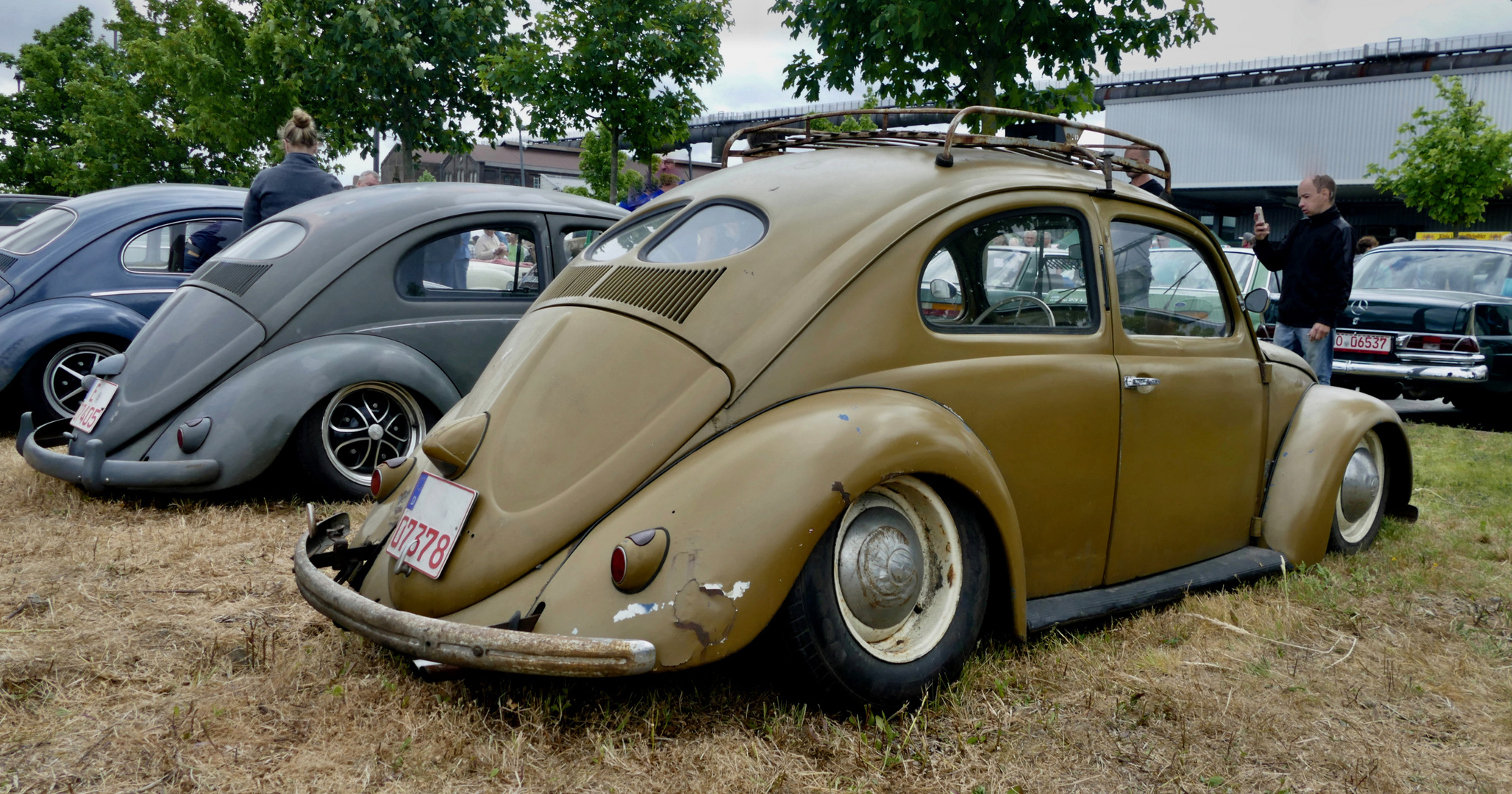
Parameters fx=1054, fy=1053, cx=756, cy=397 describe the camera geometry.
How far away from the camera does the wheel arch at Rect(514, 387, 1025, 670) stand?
2371 millimetres

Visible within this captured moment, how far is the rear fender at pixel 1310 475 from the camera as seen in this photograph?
12.9ft

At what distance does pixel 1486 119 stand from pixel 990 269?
24.3m

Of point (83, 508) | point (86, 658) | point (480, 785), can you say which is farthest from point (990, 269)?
point (83, 508)

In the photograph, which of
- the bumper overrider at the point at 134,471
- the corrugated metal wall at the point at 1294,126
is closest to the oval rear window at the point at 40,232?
the bumper overrider at the point at 134,471

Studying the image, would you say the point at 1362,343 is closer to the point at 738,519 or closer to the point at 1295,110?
the point at 738,519

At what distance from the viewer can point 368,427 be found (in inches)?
197

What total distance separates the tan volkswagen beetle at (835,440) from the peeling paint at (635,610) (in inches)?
0.4

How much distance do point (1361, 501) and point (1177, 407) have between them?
1.43 meters

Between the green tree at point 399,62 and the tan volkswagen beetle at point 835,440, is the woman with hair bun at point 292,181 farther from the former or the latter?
the green tree at point 399,62

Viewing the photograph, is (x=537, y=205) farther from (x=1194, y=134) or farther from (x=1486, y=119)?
(x=1194, y=134)

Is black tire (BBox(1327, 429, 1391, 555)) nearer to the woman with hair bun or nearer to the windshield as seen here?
the woman with hair bun

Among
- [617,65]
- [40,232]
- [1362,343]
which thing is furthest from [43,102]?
[1362,343]

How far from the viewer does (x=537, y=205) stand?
5.55m

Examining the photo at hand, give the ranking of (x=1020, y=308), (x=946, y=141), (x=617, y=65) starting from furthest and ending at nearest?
(x=617, y=65), (x=1020, y=308), (x=946, y=141)
